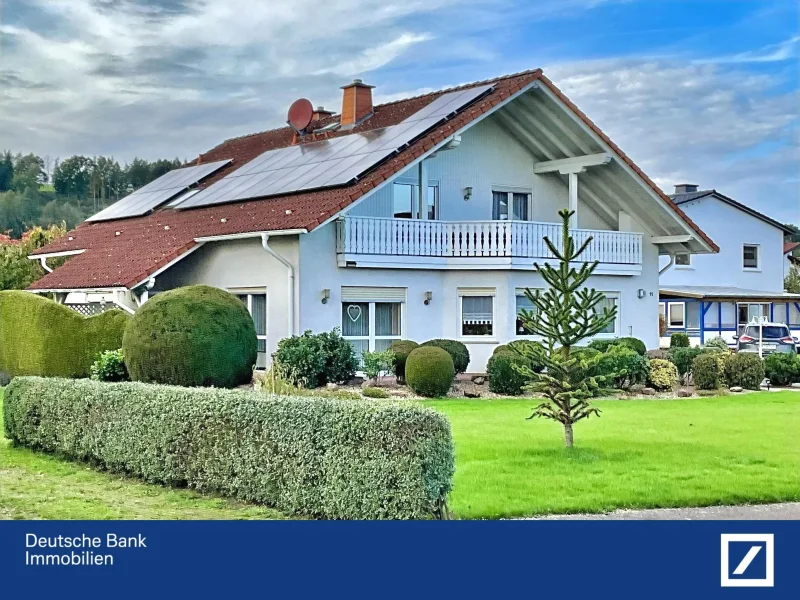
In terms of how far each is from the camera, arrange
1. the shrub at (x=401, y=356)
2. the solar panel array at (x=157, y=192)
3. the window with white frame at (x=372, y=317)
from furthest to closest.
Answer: the solar panel array at (x=157, y=192) → the window with white frame at (x=372, y=317) → the shrub at (x=401, y=356)

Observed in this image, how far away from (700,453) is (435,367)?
8.43m

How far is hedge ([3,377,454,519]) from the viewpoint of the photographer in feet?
35.1

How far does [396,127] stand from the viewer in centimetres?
2947

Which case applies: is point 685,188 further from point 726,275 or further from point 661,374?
Answer: point 661,374

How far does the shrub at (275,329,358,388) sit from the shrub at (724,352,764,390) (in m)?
10.1

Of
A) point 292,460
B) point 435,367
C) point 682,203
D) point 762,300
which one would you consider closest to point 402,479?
point 292,460

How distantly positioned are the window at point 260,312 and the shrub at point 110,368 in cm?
446

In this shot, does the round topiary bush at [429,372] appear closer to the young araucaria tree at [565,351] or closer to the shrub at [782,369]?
the young araucaria tree at [565,351]

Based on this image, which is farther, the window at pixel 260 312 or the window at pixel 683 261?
the window at pixel 683 261

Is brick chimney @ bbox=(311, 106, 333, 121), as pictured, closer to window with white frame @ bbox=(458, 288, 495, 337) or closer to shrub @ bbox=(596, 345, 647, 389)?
window with white frame @ bbox=(458, 288, 495, 337)

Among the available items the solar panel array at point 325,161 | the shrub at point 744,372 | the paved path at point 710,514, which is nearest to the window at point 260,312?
the solar panel array at point 325,161

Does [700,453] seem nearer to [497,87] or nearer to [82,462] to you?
[82,462]

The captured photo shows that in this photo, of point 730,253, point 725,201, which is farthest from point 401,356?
point 730,253

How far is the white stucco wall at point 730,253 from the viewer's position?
165 ft
